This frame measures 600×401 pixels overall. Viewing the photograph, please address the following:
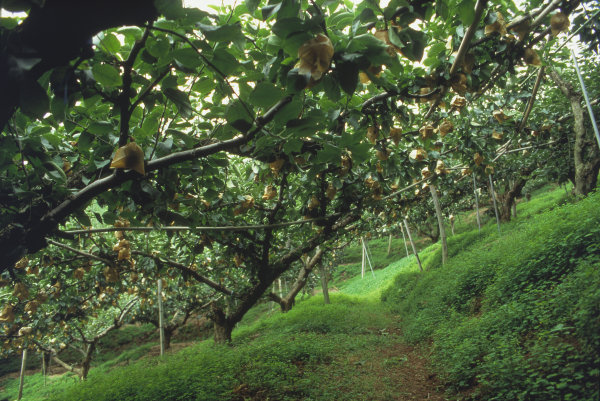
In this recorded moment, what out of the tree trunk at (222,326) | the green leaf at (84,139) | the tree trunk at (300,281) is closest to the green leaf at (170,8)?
the green leaf at (84,139)

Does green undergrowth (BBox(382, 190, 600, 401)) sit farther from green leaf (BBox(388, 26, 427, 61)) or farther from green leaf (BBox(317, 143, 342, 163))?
green leaf (BBox(388, 26, 427, 61))

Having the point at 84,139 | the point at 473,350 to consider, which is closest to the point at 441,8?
the point at 84,139

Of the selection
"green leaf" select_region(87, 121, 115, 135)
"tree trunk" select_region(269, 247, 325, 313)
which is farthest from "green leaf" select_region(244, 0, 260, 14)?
"tree trunk" select_region(269, 247, 325, 313)

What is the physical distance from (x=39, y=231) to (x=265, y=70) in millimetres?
1458

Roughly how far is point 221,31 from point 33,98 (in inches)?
22.8

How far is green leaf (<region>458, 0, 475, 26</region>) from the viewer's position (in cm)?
109

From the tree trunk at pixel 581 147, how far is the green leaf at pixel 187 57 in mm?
7631

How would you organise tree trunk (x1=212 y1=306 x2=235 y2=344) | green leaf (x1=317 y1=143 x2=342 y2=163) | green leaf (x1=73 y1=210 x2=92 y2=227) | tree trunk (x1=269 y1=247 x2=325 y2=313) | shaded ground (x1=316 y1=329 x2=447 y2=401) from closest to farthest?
green leaf (x1=317 y1=143 x2=342 y2=163)
green leaf (x1=73 y1=210 x2=92 y2=227)
shaded ground (x1=316 y1=329 x2=447 y2=401)
tree trunk (x1=212 y1=306 x2=235 y2=344)
tree trunk (x1=269 y1=247 x2=325 y2=313)

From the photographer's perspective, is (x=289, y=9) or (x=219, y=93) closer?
(x=289, y=9)

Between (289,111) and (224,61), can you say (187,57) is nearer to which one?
(224,61)

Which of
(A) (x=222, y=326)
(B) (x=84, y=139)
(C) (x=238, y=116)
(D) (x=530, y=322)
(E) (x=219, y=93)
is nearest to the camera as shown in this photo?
(C) (x=238, y=116)

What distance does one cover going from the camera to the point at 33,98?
93 cm

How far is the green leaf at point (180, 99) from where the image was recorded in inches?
49.4

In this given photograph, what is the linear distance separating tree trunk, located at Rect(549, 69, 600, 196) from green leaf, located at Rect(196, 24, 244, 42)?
7.60 metres
